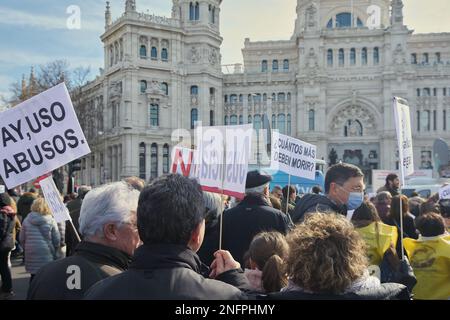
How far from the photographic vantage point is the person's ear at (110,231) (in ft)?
10.3

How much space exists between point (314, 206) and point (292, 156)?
3.76 m

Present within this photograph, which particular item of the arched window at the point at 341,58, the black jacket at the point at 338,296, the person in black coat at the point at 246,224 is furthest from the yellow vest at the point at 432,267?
the arched window at the point at 341,58

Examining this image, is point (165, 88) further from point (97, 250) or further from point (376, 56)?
point (97, 250)

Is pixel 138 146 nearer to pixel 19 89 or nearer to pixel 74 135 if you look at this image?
pixel 19 89

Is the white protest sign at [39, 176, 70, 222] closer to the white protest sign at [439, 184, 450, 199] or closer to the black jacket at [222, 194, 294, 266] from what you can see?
the black jacket at [222, 194, 294, 266]

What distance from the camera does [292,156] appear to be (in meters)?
9.03

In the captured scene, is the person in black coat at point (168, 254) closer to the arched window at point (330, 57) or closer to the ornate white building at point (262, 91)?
the ornate white building at point (262, 91)

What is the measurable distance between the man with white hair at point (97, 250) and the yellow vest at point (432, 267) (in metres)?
3.01

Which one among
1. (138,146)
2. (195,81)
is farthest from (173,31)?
(138,146)

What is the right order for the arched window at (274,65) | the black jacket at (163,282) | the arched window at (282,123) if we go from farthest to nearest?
the arched window at (274,65) < the arched window at (282,123) < the black jacket at (163,282)
